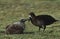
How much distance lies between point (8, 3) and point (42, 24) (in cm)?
1036

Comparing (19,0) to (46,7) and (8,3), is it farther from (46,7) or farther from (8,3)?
(46,7)

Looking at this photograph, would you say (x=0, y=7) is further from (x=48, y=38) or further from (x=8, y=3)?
(x=48, y=38)

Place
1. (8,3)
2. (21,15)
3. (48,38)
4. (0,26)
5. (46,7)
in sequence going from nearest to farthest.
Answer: (48,38)
(0,26)
(21,15)
(46,7)
(8,3)

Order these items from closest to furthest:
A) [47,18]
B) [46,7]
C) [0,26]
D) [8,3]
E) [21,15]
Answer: [47,18], [0,26], [21,15], [46,7], [8,3]

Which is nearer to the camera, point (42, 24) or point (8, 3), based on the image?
point (42, 24)

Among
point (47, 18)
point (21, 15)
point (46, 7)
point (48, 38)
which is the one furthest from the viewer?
point (46, 7)

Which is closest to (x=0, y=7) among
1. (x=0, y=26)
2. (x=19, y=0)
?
(x=19, y=0)

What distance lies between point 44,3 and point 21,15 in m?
3.69

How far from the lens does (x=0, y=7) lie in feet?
70.4

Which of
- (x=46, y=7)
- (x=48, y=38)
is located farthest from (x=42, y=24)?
(x=46, y=7)

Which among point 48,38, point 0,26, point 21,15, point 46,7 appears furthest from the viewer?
point 46,7

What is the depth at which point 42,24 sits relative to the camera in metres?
12.5

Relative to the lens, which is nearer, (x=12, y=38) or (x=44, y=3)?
(x=12, y=38)

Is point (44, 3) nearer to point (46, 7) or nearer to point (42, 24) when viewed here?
point (46, 7)
